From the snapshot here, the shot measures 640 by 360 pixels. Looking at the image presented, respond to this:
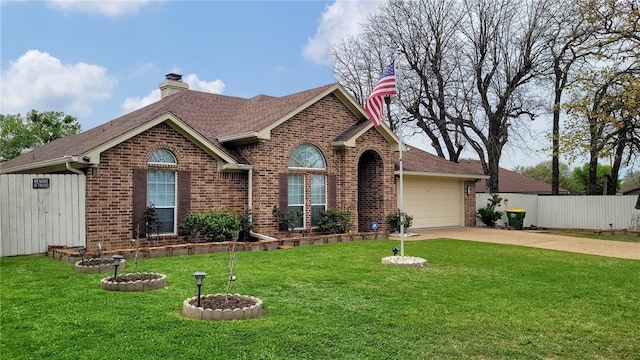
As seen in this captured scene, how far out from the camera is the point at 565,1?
24812 millimetres

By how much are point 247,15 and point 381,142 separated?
6.65m

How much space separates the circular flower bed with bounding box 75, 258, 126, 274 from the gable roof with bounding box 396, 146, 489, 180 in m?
12.2

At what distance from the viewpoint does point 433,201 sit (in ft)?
69.6

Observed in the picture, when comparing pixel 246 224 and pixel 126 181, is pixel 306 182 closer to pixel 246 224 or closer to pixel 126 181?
pixel 246 224

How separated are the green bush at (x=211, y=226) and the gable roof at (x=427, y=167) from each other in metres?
7.87

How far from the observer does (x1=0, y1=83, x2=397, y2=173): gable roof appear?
41.1 ft

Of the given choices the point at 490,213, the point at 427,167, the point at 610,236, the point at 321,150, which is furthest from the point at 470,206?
the point at 321,150

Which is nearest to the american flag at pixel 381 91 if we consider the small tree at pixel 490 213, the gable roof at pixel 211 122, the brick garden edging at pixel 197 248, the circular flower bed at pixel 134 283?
the gable roof at pixel 211 122

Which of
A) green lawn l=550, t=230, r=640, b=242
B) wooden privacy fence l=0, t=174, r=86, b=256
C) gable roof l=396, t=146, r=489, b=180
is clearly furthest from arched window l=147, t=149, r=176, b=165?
green lawn l=550, t=230, r=640, b=242

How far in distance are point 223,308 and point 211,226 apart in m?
7.42

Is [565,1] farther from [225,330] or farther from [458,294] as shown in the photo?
[225,330]

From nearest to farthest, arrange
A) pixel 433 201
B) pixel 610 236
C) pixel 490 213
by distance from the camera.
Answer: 1. pixel 610 236
2. pixel 433 201
3. pixel 490 213

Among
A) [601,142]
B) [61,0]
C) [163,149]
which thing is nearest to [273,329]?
[163,149]

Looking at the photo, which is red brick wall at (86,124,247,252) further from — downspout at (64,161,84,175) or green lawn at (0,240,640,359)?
green lawn at (0,240,640,359)
